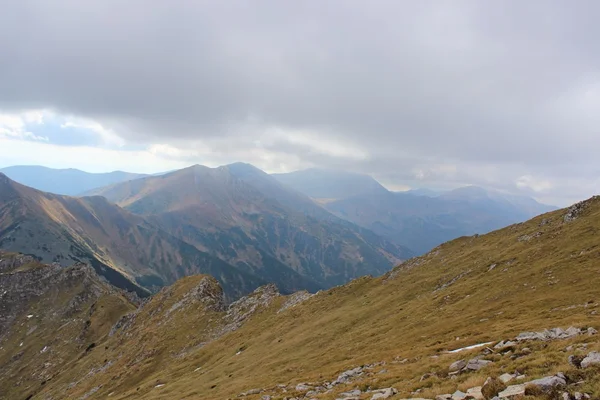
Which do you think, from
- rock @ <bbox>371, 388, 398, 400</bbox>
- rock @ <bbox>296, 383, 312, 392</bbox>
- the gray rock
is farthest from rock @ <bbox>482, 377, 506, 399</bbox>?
rock @ <bbox>296, 383, 312, 392</bbox>

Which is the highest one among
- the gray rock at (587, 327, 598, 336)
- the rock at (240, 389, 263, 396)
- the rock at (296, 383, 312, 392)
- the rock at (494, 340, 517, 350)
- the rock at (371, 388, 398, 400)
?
the gray rock at (587, 327, 598, 336)

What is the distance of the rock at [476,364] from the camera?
22644 millimetres

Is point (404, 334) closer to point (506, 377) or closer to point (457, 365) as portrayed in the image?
point (457, 365)

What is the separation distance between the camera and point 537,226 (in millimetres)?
75125

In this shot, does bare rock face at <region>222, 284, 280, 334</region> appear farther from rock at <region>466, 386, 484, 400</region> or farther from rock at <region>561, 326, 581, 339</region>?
rock at <region>466, 386, 484, 400</region>

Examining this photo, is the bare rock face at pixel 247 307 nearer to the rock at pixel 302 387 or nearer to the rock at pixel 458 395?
the rock at pixel 302 387

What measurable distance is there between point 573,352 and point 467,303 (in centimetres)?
3101

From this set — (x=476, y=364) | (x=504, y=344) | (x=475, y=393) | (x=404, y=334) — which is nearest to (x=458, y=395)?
(x=475, y=393)

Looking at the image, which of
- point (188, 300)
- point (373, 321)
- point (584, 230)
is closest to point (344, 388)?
point (373, 321)

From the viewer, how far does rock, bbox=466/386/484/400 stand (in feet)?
56.4

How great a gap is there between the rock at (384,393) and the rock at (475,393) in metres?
5.64

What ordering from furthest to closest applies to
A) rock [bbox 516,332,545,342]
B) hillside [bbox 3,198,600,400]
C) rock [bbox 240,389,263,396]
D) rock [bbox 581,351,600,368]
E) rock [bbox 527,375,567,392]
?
1. rock [bbox 240,389,263,396]
2. rock [bbox 516,332,545,342]
3. hillside [bbox 3,198,600,400]
4. rock [bbox 581,351,600,368]
5. rock [bbox 527,375,567,392]

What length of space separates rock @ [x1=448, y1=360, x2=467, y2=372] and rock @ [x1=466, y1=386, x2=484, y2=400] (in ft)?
17.8

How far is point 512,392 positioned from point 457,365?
7.95 metres
